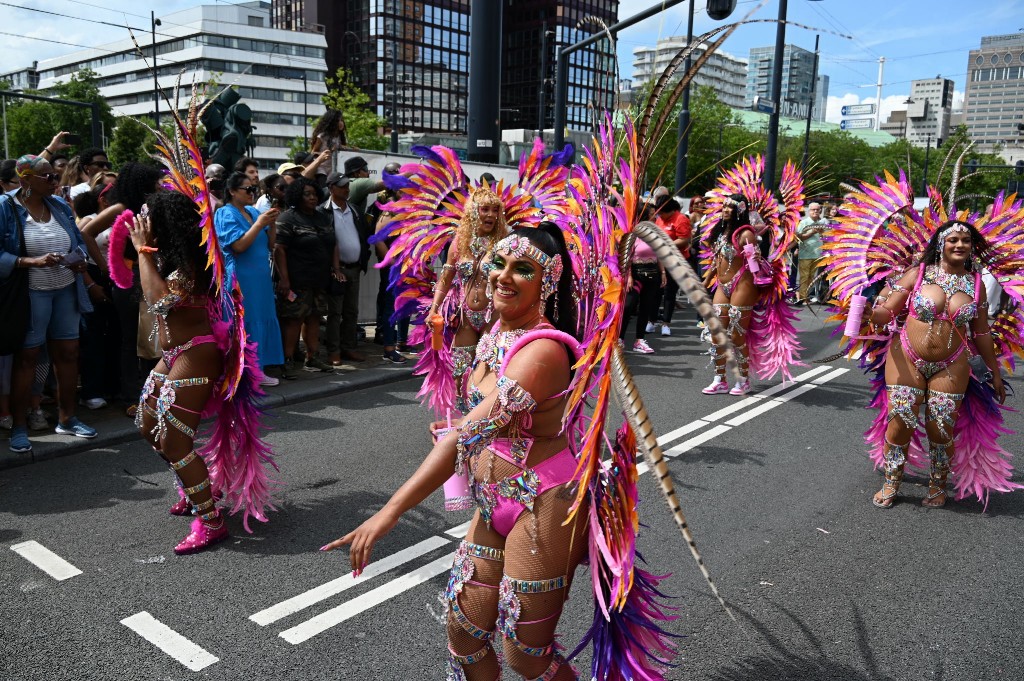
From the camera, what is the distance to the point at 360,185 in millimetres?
9016

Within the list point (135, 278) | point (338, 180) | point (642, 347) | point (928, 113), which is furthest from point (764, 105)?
point (928, 113)

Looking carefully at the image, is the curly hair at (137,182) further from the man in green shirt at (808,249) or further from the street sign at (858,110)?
the street sign at (858,110)

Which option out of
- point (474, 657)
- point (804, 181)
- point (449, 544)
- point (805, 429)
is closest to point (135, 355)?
point (449, 544)

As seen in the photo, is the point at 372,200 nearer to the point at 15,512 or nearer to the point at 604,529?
the point at 15,512

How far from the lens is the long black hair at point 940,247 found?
4.70 m

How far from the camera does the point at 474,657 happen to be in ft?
7.81

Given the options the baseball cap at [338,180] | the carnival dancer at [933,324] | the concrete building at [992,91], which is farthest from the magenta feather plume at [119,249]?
the concrete building at [992,91]

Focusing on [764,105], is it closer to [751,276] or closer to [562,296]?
[751,276]

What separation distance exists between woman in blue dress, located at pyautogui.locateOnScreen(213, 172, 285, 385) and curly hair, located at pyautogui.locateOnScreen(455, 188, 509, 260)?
171 cm

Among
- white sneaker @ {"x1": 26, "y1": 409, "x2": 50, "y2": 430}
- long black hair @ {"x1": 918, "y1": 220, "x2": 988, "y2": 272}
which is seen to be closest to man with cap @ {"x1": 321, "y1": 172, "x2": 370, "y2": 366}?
white sneaker @ {"x1": 26, "y1": 409, "x2": 50, "y2": 430}

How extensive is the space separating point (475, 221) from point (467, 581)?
307cm

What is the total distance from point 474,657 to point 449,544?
1.76m

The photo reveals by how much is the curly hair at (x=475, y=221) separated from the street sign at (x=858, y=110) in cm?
12095

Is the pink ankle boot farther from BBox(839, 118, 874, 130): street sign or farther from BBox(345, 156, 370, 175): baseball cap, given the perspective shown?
BBox(839, 118, 874, 130): street sign
